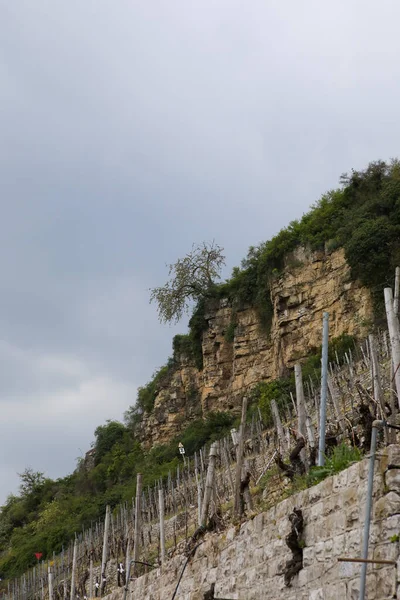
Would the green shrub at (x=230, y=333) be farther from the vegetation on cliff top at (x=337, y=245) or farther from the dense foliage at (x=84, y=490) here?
the dense foliage at (x=84, y=490)

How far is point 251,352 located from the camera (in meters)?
33.1

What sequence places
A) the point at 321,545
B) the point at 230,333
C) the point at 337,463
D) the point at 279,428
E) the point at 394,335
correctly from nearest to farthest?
1. the point at 321,545
2. the point at 337,463
3. the point at 394,335
4. the point at 279,428
5. the point at 230,333

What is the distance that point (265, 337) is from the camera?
3281 cm

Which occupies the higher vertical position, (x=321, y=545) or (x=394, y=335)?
(x=394, y=335)

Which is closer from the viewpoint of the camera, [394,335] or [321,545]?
[321,545]

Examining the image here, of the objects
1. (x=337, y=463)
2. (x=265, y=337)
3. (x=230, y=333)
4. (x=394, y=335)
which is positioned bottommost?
(x=337, y=463)

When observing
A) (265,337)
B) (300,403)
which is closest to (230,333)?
(265,337)

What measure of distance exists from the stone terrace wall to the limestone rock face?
57.5 feet

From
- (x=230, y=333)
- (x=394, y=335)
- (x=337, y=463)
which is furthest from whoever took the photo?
(x=230, y=333)

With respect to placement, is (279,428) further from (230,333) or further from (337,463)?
(230,333)

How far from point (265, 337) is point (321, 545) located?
85.5 ft

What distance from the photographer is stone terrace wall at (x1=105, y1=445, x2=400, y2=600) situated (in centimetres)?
594

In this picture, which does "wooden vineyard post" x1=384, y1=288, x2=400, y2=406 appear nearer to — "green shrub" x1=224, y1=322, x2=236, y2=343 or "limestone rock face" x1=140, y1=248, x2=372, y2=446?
"limestone rock face" x1=140, y1=248, x2=372, y2=446

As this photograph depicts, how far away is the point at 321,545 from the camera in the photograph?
6836 millimetres
